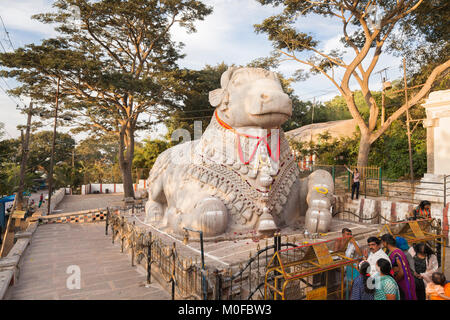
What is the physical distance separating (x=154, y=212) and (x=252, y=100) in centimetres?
339

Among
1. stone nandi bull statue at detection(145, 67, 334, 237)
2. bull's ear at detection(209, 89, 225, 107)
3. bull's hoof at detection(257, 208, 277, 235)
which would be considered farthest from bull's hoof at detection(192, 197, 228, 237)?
bull's ear at detection(209, 89, 225, 107)

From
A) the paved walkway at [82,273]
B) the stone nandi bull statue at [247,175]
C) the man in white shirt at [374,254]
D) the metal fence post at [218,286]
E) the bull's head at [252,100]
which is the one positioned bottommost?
the paved walkway at [82,273]

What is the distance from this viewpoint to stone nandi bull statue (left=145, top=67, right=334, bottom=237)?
4246mm

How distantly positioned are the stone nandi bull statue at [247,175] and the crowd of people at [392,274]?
54.1 inches

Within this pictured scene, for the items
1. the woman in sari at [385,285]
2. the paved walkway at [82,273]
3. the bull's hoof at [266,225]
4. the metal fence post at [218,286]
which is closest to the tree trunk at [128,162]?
the paved walkway at [82,273]

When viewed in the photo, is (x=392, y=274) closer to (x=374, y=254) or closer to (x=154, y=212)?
(x=374, y=254)

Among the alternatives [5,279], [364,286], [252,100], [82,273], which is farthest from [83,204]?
[364,286]

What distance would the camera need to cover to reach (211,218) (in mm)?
4059

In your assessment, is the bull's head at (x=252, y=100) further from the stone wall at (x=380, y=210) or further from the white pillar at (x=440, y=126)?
the white pillar at (x=440, y=126)

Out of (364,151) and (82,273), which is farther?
(364,151)

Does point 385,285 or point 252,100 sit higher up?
point 252,100

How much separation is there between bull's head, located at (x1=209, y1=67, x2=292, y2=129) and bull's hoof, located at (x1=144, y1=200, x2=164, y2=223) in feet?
8.82

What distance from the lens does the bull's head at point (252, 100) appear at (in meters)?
4.22

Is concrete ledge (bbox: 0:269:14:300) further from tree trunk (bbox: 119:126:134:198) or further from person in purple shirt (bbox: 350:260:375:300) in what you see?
tree trunk (bbox: 119:126:134:198)
